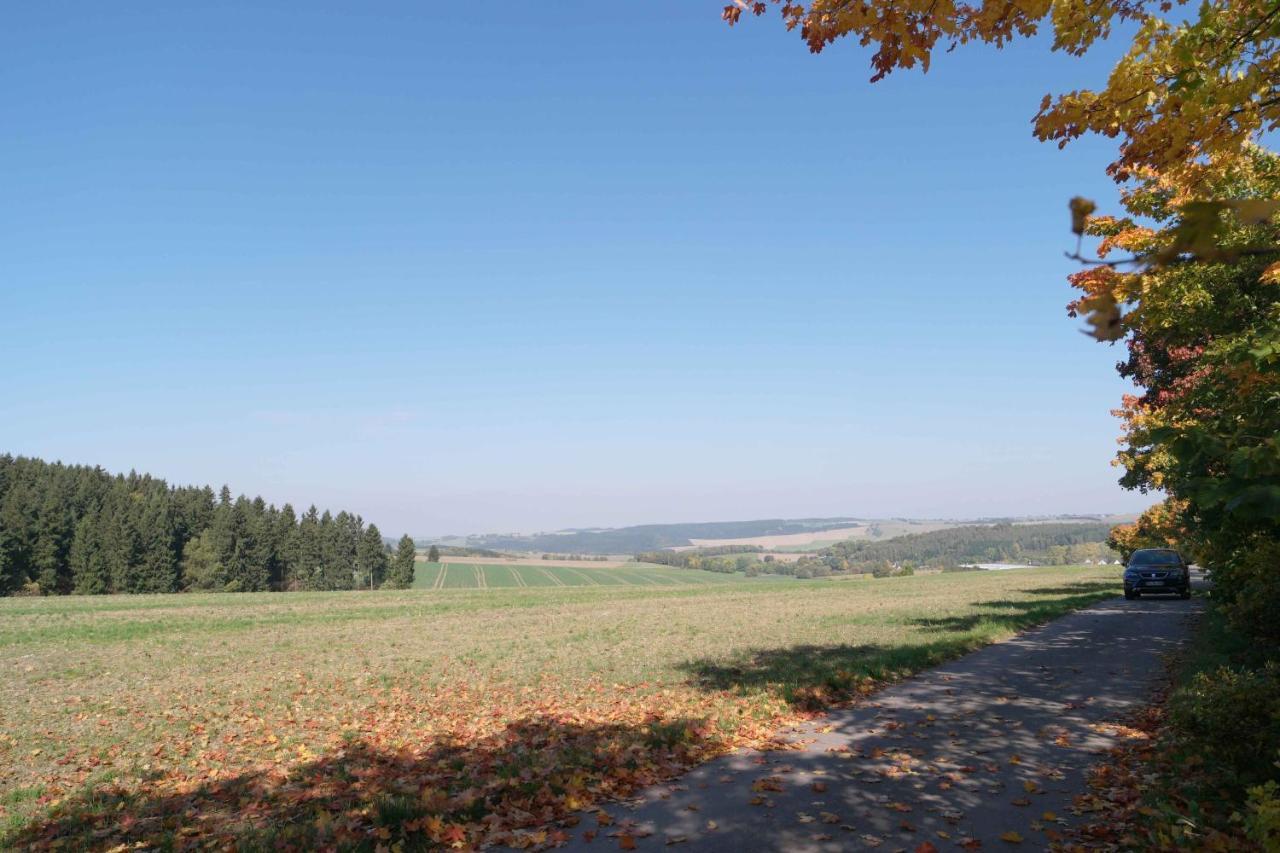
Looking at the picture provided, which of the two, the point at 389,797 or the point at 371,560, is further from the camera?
the point at 371,560

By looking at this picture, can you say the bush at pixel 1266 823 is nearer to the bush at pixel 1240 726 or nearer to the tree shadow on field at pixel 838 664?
the bush at pixel 1240 726

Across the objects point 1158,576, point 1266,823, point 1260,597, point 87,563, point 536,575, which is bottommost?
point 536,575

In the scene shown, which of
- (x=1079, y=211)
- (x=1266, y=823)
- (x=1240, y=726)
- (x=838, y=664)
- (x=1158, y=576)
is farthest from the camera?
(x=1158, y=576)

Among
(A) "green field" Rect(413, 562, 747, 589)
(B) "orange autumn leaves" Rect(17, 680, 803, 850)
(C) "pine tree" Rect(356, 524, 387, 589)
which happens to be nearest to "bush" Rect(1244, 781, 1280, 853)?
(B) "orange autumn leaves" Rect(17, 680, 803, 850)

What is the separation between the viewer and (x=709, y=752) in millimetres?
7652

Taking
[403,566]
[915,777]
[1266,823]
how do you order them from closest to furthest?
1. [1266,823]
2. [915,777]
3. [403,566]

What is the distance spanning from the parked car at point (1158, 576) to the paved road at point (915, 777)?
664 inches

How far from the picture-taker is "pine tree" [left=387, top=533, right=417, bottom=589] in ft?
350

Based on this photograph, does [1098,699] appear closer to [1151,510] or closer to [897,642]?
[897,642]

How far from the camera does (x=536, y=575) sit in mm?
112750

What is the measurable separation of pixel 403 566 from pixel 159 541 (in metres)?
32.1

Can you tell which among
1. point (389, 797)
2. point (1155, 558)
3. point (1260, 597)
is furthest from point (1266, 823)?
point (1155, 558)

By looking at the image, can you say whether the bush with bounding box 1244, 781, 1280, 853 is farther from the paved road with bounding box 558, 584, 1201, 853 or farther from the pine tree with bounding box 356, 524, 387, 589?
the pine tree with bounding box 356, 524, 387, 589

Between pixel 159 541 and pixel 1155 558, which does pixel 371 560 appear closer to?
pixel 159 541
